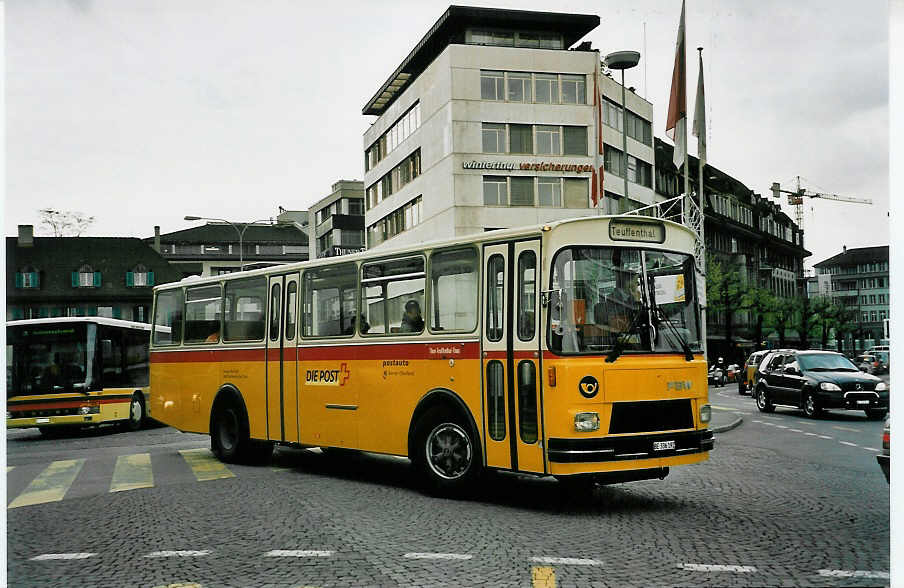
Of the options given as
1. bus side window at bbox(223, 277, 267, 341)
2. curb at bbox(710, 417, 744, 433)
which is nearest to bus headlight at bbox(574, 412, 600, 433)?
bus side window at bbox(223, 277, 267, 341)

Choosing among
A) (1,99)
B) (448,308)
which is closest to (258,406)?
(448,308)

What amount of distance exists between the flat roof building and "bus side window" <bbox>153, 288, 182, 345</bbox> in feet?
119

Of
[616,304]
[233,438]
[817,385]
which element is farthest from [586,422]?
[817,385]

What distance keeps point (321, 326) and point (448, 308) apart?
285 cm

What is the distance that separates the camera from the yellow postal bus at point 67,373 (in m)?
24.0

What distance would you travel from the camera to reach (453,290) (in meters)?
11.3

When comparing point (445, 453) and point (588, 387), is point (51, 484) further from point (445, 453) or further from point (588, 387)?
point (588, 387)

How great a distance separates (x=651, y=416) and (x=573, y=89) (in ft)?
160

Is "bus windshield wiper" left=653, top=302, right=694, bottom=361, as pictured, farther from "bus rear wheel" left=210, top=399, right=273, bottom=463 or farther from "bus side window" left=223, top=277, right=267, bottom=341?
"bus rear wheel" left=210, top=399, right=273, bottom=463

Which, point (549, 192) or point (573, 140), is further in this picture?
point (573, 140)

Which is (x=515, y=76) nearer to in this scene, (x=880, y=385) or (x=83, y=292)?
(x=83, y=292)

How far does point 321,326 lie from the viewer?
13.6m

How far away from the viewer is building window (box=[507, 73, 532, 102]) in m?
56.0

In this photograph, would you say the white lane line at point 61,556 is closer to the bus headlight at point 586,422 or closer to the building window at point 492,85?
the bus headlight at point 586,422
